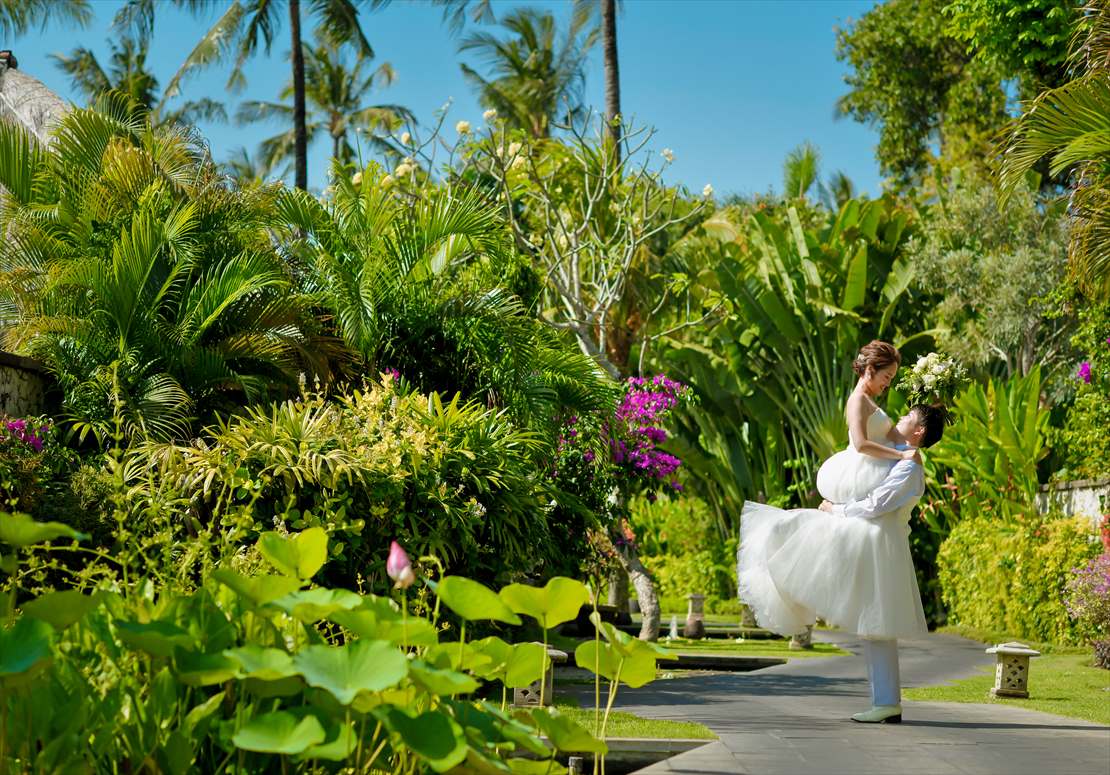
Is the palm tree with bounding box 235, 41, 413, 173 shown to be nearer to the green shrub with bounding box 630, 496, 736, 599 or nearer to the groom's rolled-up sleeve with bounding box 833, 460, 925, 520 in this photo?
the green shrub with bounding box 630, 496, 736, 599

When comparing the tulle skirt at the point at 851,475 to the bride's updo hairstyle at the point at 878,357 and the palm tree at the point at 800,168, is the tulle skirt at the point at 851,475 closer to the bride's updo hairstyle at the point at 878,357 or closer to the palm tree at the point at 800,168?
the bride's updo hairstyle at the point at 878,357

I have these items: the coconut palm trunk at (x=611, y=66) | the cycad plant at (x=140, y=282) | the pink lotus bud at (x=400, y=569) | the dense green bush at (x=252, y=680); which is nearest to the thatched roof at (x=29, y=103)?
the cycad plant at (x=140, y=282)

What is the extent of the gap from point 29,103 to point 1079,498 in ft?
47.3

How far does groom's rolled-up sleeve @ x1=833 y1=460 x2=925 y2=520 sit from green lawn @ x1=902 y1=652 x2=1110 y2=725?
6.49 ft

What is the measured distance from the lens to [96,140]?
1148cm

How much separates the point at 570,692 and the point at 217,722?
677 centimetres

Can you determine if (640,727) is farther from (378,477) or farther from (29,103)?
(29,103)

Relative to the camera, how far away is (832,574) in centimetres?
700

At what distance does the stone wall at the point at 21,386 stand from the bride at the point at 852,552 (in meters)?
5.73

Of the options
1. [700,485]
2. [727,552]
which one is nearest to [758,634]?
[727,552]

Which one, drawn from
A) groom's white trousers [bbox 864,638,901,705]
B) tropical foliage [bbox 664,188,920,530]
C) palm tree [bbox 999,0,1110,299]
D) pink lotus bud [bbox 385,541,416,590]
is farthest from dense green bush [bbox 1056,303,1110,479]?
pink lotus bud [bbox 385,541,416,590]

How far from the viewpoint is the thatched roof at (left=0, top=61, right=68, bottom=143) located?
597 inches

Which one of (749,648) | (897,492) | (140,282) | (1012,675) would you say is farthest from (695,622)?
(897,492)

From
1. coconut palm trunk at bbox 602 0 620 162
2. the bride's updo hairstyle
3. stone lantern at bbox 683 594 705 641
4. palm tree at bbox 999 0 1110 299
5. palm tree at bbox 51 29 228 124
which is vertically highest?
palm tree at bbox 51 29 228 124
